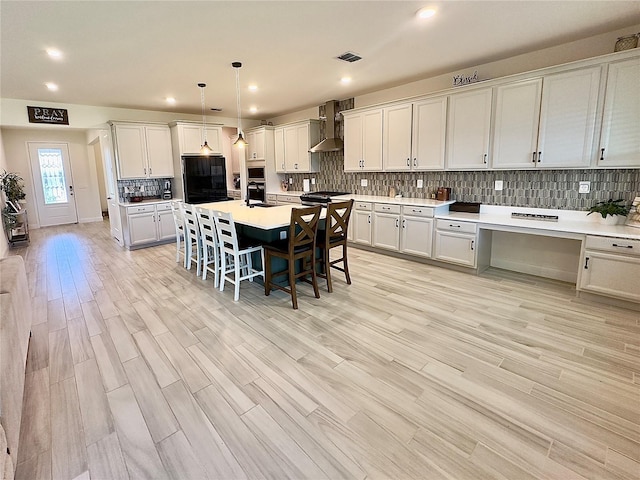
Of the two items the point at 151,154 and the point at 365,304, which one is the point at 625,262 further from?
the point at 151,154

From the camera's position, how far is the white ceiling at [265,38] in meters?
2.68

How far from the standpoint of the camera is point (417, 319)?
3.06m

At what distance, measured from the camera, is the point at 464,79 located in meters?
4.28

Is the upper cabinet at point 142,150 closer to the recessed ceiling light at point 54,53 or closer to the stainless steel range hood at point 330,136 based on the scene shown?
the recessed ceiling light at point 54,53

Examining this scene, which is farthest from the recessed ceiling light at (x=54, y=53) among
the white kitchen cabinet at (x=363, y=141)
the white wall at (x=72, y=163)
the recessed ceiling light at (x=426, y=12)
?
the white wall at (x=72, y=163)

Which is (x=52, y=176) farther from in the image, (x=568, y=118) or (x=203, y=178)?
(x=568, y=118)

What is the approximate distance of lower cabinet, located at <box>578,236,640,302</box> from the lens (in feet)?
9.96

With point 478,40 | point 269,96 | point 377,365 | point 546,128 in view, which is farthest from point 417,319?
point 269,96

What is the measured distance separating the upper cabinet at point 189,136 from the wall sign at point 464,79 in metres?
4.81

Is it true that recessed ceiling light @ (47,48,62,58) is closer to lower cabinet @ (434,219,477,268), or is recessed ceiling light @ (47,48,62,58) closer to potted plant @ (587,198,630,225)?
lower cabinet @ (434,219,477,268)

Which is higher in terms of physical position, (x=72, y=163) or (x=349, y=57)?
(x=349, y=57)

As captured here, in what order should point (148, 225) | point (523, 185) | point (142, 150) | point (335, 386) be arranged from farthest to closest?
point (142, 150) → point (148, 225) → point (523, 185) → point (335, 386)

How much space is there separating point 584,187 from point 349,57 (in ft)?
10.0

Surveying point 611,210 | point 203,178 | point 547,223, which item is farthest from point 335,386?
point 203,178
